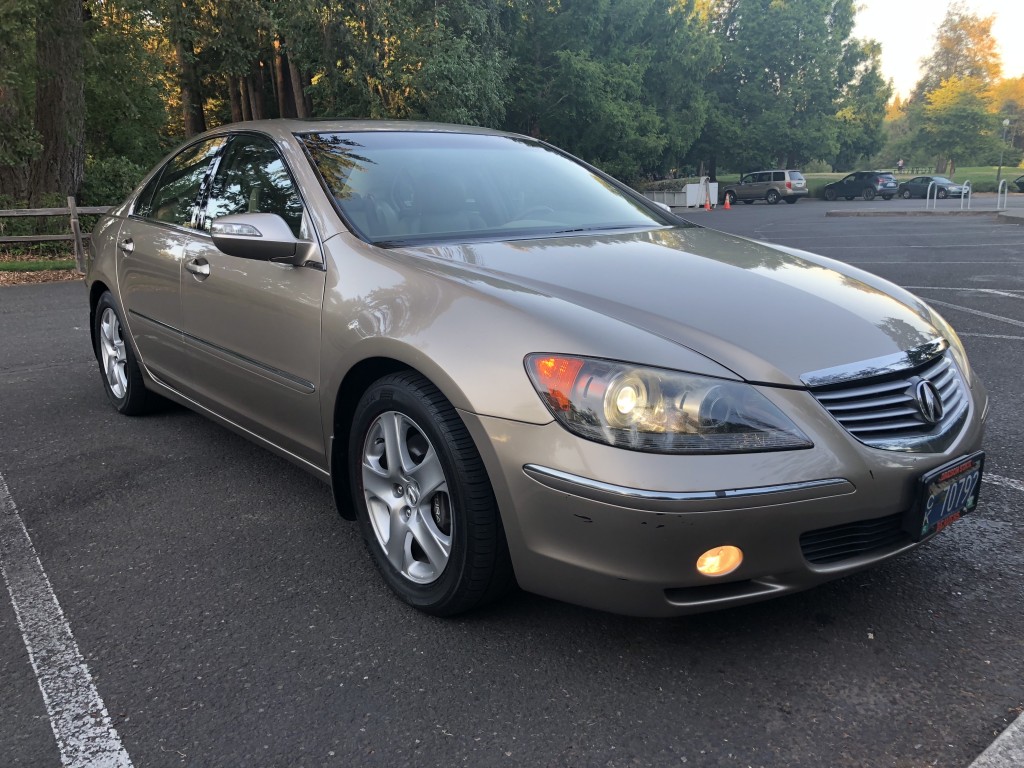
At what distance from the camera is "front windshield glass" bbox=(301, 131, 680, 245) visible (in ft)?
10.2

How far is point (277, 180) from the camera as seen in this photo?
336 cm

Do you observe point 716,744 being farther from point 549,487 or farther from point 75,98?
point 75,98

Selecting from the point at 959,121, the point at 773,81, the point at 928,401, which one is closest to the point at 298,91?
the point at 928,401

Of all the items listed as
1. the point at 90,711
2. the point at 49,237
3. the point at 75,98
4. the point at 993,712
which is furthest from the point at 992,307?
the point at 75,98

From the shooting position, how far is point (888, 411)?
2270mm

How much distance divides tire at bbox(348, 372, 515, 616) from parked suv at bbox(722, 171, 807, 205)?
130 feet

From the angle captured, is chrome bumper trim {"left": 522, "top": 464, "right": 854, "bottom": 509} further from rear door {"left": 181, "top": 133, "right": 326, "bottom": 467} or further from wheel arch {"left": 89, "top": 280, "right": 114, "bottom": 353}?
wheel arch {"left": 89, "top": 280, "right": 114, "bottom": 353}

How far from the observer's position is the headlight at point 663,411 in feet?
6.70

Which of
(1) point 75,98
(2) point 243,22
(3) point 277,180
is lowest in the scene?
(3) point 277,180

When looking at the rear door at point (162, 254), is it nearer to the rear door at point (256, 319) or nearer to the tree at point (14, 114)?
the rear door at point (256, 319)

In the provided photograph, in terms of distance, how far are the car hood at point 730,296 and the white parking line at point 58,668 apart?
4.81ft

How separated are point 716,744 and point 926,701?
569mm

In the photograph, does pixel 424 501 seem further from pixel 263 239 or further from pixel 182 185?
pixel 182 185

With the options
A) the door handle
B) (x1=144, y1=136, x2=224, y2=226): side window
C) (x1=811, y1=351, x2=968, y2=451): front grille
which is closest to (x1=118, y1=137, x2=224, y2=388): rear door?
(x1=144, y1=136, x2=224, y2=226): side window
